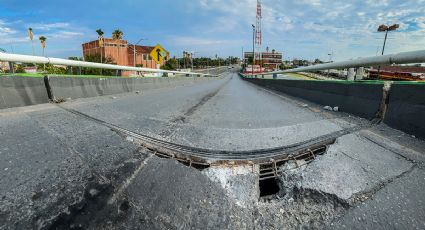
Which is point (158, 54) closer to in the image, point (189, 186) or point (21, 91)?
point (21, 91)

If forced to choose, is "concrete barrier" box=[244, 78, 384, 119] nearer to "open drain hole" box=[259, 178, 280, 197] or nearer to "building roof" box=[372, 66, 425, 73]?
"building roof" box=[372, 66, 425, 73]

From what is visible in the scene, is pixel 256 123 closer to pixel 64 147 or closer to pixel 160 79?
pixel 64 147

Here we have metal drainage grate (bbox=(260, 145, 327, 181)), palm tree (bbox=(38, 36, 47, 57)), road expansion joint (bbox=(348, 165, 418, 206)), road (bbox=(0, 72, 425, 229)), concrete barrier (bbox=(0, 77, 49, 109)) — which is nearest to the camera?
road (bbox=(0, 72, 425, 229))

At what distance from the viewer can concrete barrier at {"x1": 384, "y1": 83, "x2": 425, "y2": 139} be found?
281cm

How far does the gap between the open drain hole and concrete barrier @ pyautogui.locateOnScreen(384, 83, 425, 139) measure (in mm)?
2012

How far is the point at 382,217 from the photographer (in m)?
1.46

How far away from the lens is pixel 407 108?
3.02m

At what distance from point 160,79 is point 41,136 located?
11.9 m

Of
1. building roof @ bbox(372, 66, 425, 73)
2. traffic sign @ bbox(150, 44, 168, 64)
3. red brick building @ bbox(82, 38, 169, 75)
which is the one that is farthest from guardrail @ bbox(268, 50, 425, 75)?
red brick building @ bbox(82, 38, 169, 75)

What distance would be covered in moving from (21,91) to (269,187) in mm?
4624

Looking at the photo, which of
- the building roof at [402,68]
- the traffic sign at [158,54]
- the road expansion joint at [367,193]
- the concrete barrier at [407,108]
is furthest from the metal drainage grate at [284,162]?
the traffic sign at [158,54]

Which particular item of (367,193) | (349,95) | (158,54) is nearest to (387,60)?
(349,95)

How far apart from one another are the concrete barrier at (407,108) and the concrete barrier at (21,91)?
571cm

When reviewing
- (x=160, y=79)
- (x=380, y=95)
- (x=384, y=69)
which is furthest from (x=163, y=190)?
(x=160, y=79)
